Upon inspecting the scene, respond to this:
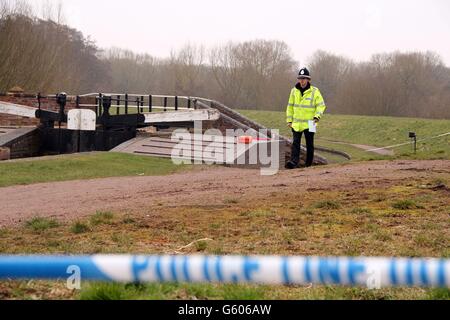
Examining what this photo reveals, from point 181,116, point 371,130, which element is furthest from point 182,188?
point 371,130

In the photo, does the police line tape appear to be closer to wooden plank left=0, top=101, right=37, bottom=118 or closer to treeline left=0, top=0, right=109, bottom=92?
wooden plank left=0, top=101, right=37, bottom=118

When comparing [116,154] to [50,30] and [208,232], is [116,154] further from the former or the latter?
[50,30]

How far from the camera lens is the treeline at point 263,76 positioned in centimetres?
5375

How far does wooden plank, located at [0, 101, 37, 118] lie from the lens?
21359mm

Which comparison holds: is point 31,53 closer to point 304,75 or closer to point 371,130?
point 371,130

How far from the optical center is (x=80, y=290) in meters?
3.66

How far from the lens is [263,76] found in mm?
64750

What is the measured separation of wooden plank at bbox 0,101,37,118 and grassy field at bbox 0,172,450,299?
14797 millimetres

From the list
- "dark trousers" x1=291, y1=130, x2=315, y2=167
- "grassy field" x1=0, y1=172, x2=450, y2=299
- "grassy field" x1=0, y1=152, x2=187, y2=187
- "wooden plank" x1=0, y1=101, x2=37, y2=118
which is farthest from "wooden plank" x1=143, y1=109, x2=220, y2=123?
"grassy field" x1=0, y1=172, x2=450, y2=299

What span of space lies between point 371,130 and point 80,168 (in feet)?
96.2

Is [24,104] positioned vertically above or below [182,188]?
above

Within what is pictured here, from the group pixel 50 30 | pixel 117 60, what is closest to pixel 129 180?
pixel 50 30

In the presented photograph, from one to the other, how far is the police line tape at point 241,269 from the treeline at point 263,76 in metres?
37.8

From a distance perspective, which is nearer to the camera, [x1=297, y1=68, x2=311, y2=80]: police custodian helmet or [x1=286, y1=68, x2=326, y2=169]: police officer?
[x1=297, y1=68, x2=311, y2=80]: police custodian helmet
